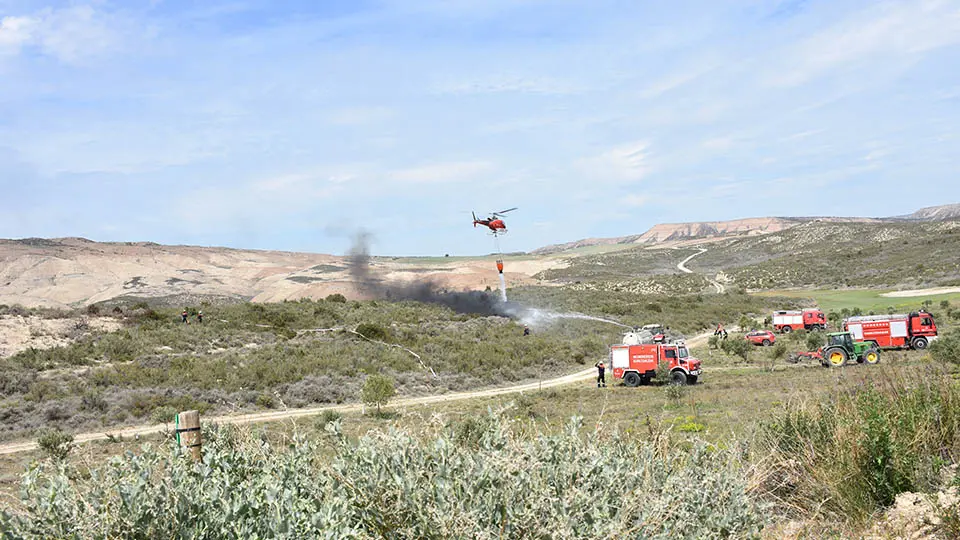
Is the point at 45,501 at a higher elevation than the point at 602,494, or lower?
higher

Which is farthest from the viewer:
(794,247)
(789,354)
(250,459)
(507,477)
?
(794,247)

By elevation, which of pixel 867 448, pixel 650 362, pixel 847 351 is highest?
pixel 867 448

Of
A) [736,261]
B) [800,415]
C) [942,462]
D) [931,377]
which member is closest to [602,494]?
[942,462]

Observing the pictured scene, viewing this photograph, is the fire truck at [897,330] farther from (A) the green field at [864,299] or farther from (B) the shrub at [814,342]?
(A) the green field at [864,299]

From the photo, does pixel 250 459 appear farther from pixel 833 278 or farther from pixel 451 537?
pixel 833 278

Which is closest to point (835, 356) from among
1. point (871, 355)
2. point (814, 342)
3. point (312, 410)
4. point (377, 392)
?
point (871, 355)

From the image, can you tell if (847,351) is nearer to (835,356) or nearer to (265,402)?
(835,356)

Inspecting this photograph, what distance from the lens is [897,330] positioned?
38.7m

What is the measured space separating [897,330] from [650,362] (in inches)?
640

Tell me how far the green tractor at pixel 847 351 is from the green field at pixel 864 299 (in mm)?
25471

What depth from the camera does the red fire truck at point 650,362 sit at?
3303 centimetres

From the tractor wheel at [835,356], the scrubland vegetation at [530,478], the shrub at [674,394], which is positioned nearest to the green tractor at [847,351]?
the tractor wheel at [835,356]

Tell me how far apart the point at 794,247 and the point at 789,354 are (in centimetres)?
12310

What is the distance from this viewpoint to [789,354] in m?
41.7
